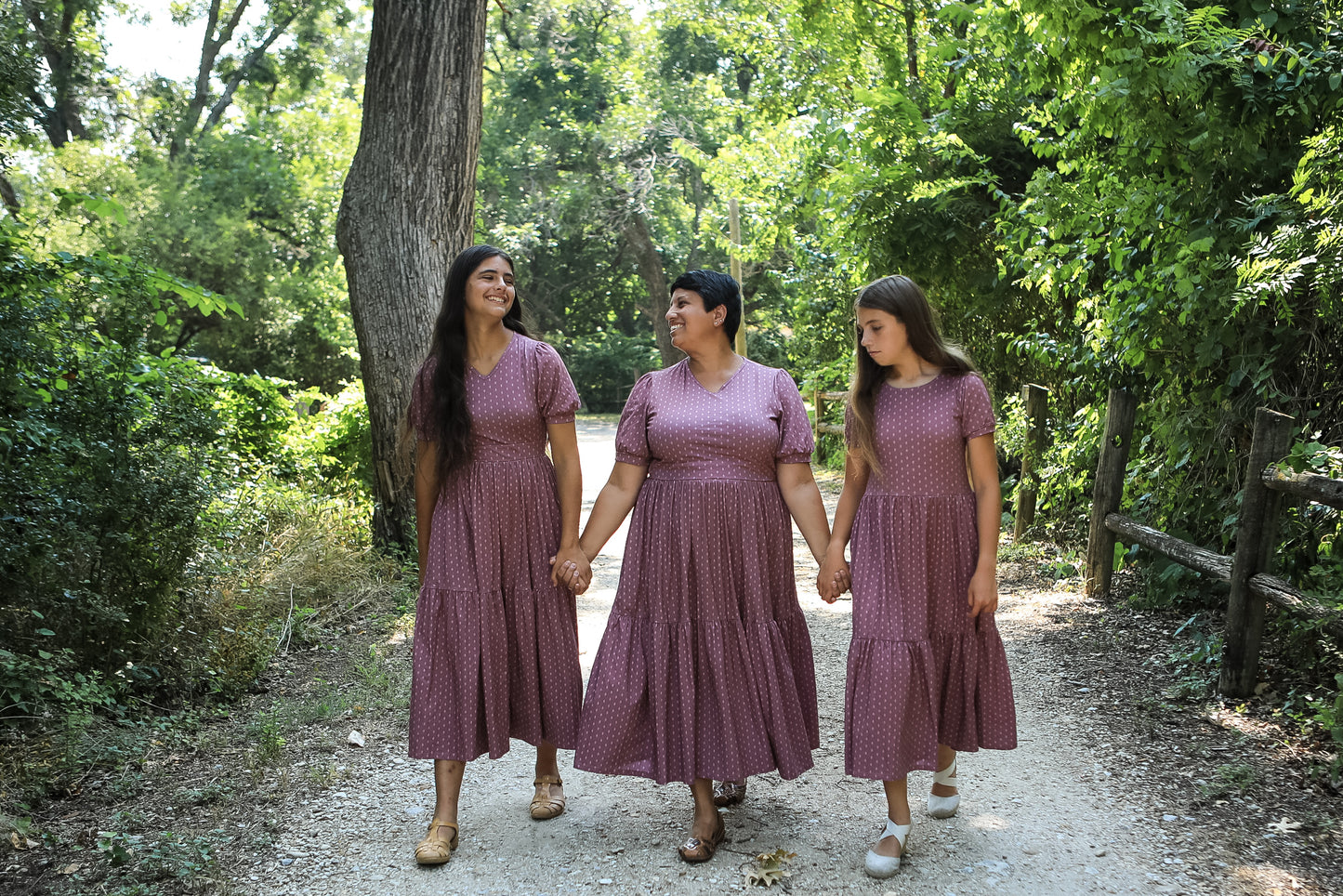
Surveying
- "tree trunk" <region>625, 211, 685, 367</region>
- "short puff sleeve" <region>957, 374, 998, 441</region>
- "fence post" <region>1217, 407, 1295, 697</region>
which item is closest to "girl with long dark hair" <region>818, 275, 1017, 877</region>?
"short puff sleeve" <region>957, 374, 998, 441</region>

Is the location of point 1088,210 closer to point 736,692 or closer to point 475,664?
point 736,692

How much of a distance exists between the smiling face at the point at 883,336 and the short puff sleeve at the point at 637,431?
71 cm

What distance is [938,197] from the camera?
811 cm

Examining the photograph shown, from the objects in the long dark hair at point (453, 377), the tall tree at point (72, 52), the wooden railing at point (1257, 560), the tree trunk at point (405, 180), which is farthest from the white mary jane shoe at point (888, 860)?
the tall tree at point (72, 52)

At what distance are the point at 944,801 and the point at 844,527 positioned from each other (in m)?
0.98

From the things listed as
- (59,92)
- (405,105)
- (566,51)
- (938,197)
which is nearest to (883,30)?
(938,197)

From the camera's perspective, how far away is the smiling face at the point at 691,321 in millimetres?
3264

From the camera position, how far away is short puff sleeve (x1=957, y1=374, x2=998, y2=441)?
10.3 feet

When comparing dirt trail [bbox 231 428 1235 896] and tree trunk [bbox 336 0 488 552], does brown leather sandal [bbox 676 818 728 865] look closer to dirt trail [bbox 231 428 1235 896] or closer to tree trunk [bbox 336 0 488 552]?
dirt trail [bbox 231 428 1235 896]

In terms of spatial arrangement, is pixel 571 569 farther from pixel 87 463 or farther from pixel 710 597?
pixel 87 463

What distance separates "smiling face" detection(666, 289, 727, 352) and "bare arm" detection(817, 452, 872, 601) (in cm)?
58

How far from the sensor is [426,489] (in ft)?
11.4

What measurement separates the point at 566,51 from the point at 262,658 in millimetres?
28245

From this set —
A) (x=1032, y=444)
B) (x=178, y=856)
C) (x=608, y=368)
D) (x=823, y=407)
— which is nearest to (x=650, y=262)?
(x=608, y=368)
